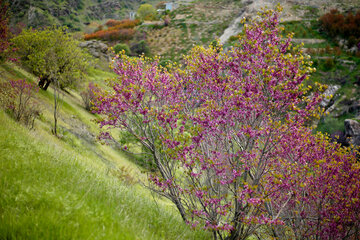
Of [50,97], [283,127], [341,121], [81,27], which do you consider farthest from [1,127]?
[81,27]

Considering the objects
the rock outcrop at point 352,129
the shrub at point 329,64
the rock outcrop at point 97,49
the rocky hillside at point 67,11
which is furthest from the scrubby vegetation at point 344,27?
the rocky hillside at point 67,11

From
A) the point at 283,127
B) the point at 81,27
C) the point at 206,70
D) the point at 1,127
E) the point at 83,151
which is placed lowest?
the point at 83,151

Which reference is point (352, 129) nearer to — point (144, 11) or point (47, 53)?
point (47, 53)

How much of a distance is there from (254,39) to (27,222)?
6118mm

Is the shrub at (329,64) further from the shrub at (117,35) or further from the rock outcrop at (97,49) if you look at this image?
the shrub at (117,35)

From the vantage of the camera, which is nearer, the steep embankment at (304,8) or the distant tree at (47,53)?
the distant tree at (47,53)

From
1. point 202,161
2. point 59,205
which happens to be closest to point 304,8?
point 202,161

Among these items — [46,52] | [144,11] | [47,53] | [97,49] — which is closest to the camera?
[47,53]

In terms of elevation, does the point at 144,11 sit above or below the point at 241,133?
above

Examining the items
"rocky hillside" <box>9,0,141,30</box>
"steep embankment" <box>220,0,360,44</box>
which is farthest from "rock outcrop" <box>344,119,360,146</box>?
"rocky hillside" <box>9,0,141,30</box>

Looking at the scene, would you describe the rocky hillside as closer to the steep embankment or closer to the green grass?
the steep embankment

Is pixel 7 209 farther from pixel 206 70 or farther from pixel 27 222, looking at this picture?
pixel 206 70

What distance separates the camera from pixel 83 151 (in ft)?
46.2

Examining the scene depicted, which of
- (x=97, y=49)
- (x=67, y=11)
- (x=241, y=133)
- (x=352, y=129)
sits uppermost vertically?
(x=67, y=11)
